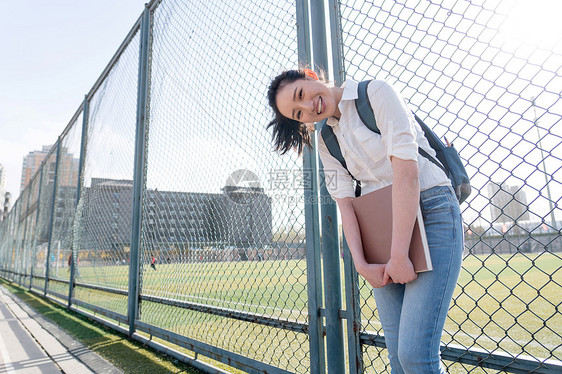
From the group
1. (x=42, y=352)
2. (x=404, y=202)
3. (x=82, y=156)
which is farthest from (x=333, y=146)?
(x=82, y=156)

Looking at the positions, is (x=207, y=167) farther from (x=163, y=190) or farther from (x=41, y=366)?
(x=41, y=366)

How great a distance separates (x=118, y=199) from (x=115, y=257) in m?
0.80

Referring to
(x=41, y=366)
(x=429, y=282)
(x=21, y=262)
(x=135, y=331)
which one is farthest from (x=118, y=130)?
(x=21, y=262)

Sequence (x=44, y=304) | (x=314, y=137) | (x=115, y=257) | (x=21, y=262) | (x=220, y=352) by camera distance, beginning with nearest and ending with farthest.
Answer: (x=314, y=137), (x=220, y=352), (x=115, y=257), (x=44, y=304), (x=21, y=262)

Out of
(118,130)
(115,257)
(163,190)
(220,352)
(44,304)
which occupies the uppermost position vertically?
(118,130)

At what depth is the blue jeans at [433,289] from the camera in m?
1.06

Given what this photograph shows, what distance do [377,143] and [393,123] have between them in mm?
113

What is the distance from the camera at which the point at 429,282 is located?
42.4 inches

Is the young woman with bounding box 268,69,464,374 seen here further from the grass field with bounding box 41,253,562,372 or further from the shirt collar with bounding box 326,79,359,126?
the grass field with bounding box 41,253,562,372

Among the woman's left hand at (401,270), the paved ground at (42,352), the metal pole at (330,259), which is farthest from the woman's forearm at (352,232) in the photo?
the paved ground at (42,352)

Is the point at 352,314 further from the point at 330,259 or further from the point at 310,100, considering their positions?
the point at 310,100

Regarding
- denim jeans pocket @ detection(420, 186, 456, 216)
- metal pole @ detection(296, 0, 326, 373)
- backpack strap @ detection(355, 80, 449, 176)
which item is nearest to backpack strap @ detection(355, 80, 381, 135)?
backpack strap @ detection(355, 80, 449, 176)

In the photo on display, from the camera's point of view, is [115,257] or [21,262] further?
[21,262]

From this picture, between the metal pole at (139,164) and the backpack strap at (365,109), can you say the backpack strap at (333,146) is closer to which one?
the backpack strap at (365,109)
